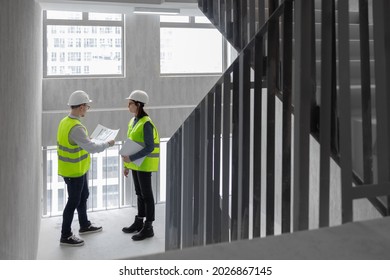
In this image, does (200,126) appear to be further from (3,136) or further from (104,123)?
(104,123)

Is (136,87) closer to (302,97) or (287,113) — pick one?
(287,113)

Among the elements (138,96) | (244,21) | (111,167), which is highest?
(244,21)

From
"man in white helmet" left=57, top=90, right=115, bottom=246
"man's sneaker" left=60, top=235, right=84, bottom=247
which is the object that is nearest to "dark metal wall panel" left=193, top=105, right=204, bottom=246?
"man in white helmet" left=57, top=90, right=115, bottom=246

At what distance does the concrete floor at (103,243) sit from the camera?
4.71 m

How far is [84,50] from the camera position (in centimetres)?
792

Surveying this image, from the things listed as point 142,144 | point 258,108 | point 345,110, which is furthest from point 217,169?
point 142,144

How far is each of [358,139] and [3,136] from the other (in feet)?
5.26

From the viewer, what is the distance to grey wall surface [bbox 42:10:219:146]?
7.47m

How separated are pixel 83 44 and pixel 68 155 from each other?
369 centimetres

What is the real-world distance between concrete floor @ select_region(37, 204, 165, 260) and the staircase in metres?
1.04

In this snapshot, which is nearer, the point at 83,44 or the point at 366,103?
the point at 366,103

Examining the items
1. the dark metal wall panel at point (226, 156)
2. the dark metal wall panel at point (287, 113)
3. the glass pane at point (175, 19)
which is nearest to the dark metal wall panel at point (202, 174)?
the dark metal wall panel at point (226, 156)

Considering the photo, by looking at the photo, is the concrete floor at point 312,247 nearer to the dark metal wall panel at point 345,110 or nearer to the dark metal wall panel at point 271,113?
the dark metal wall panel at point 345,110
